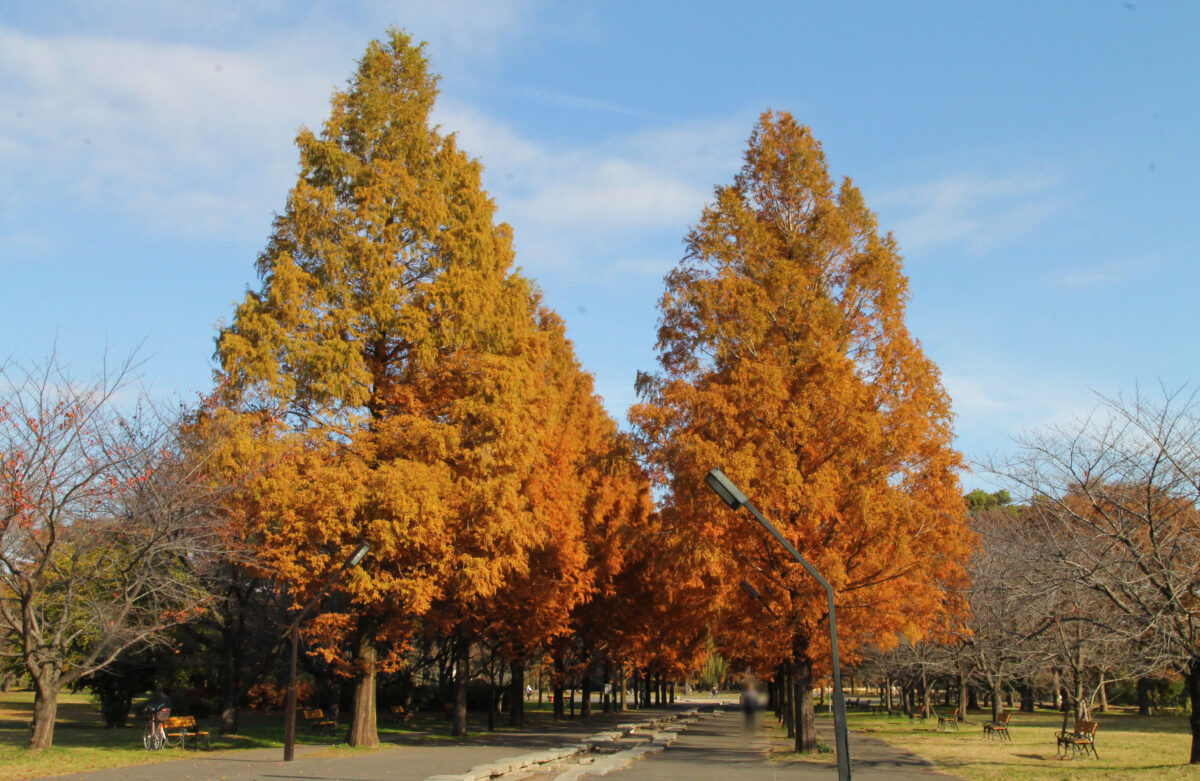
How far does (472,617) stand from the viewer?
2472cm

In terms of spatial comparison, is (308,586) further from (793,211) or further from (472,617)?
(793,211)

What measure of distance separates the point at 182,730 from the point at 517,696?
14069mm

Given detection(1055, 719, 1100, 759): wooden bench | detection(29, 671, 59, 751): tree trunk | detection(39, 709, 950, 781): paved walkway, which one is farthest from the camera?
detection(1055, 719, 1100, 759): wooden bench

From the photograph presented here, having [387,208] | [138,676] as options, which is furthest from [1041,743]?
[138,676]

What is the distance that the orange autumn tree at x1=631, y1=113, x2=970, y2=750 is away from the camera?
17.8m

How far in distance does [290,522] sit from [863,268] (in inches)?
552

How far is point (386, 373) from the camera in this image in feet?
65.9

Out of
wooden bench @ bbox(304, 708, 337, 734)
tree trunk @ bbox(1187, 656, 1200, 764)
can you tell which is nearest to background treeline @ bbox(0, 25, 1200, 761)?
tree trunk @ bbox(1187, 656, 1200, 764)

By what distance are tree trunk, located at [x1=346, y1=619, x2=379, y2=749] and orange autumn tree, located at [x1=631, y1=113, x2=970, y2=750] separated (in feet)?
24.9

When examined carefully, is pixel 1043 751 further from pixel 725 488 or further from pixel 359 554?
pixel 359 554

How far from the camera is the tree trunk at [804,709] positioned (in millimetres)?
19562

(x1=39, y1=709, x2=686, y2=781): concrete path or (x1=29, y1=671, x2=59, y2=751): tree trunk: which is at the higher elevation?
(x1=29, y1=671, x2=59, y2=751): tree trunk

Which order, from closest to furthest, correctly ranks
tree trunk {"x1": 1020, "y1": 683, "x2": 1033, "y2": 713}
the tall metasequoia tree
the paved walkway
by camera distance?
the paved walkway < the tall metasequoia tree < tree trunk {"x1": 1020, "y1": 683, "x2": 1033, "y2": 713}

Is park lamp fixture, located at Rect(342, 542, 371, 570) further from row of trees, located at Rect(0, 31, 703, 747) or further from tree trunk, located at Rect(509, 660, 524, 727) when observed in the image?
tree trunk, located at Rect(509, 660, 524, 727)
